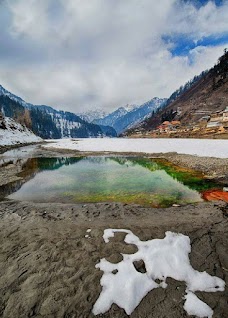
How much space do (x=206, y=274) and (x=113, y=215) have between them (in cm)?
577

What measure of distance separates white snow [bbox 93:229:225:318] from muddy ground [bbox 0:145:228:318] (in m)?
0.19

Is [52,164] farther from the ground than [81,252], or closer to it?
closer to it

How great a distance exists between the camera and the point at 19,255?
7594 mm

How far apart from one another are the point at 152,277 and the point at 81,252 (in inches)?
109

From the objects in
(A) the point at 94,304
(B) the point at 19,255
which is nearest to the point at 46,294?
(A) the point at 94,304

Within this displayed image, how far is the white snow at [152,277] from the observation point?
546 cm

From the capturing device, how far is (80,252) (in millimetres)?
7621

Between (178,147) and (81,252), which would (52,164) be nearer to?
(178,147)

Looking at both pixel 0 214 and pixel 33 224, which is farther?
pixel 0 214

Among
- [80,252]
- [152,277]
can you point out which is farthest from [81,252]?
[152,277]

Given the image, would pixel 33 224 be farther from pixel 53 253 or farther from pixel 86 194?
pixel 86 194

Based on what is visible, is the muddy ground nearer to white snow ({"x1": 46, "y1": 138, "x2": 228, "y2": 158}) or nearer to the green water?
the green water

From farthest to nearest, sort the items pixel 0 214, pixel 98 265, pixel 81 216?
1. pixel 0 214
2. pixel 81 216
3. pixel 98 265

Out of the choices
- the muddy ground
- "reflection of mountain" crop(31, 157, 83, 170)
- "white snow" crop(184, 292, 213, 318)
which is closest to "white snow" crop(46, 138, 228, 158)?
"reflection of mountain" crop(31, 157, 83, 170)
